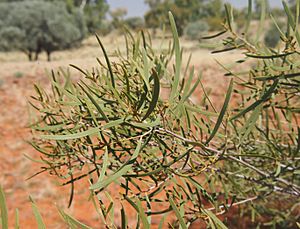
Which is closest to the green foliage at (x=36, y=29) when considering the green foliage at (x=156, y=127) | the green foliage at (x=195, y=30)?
the green foliage at (x=195, y=30)

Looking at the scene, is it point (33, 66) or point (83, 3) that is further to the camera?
point (83, 3)

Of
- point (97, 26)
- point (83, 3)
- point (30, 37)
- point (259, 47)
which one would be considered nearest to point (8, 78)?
point (259, 47)

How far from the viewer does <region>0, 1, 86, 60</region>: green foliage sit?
16906 millimetres

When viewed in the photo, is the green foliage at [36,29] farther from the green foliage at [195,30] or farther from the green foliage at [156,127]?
the green foliage at [156,127]

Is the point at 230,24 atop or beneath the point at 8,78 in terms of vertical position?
atop

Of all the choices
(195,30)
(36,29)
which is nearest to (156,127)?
(36,29)

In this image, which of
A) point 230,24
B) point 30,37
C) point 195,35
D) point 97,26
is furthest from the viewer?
point 97,26

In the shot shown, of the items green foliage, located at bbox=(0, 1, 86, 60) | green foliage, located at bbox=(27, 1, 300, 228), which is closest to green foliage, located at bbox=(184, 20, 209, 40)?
green foliage, located at bbox=(0, 1, 86, 60)

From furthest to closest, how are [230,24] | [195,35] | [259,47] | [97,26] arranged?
1. [97,26]
2. [195,35]
3. [259,47]
4. [230,24]

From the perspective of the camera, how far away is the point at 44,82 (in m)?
7.91

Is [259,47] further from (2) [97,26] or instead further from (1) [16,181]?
(2) [97,26]

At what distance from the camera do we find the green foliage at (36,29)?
16906 millimetres

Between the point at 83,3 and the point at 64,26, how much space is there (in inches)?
581

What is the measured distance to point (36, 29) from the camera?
55.7ft
